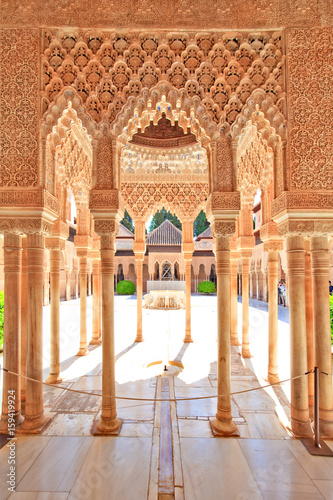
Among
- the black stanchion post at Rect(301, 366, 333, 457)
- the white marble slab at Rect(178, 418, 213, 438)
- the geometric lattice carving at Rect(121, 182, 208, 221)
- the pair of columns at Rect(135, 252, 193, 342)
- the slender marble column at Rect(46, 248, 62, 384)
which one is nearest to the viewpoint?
the black stanchion post at Rect(301, 366, 333, 457)

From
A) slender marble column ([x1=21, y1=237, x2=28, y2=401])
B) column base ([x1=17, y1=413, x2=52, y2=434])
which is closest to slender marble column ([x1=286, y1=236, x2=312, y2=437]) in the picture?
column base ([x1=17, y1=413, x2=52, y2=434])

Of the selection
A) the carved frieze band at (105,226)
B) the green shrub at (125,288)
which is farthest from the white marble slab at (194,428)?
the green shrub at (125,288)

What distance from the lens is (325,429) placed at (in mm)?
3430

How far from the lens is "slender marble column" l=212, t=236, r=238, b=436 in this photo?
356 cm

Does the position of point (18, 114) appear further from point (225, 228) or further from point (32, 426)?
point (32, 426)

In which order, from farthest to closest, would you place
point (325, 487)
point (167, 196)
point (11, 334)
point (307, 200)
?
point (167, 196)
point (11, 334)
point (307, 200)
point (325, 487)

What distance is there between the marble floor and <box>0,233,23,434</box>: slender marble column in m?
0.35

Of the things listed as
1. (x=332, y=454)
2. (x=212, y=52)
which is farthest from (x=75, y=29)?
Result: (x=332, y=454)

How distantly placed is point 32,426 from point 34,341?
1.03 metres

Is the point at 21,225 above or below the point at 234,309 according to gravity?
above

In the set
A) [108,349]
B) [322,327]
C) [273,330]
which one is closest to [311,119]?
[322,327]

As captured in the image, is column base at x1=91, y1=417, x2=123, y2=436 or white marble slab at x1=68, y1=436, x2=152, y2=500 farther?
column base at x1=91, y1=417, x2=123, y2=436

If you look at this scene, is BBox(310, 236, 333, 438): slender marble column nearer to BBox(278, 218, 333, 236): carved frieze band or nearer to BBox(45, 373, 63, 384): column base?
BBox(278, 218, 333, 236): carved frieze band

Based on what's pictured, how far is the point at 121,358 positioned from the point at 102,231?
388 centimetres
